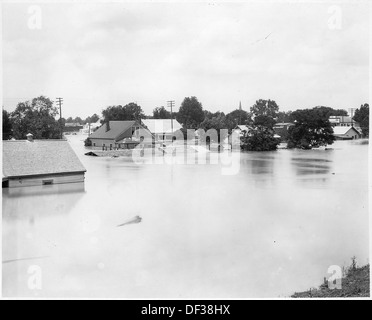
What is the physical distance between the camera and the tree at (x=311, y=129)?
31312 mm

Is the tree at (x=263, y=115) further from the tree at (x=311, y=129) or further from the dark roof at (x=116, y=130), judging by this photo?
the dark roof at (x=116, y=130)

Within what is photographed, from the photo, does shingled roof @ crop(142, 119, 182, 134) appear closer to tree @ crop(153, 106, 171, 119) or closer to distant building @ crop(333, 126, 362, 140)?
tree @ crop(153, 106, 171, 119)

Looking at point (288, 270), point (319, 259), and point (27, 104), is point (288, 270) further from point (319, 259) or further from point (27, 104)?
point (27, 104)

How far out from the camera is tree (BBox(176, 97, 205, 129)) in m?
30.8

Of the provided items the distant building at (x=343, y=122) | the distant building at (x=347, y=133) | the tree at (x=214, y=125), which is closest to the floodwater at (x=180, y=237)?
the tree at (x=214, y=125)

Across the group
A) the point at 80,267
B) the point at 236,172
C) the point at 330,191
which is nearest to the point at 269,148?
the point at 236,172

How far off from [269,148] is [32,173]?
21912 millimetres

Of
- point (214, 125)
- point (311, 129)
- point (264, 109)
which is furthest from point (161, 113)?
point (311, 129)

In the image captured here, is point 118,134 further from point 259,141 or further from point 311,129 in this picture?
point 311,129

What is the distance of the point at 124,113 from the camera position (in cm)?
2411

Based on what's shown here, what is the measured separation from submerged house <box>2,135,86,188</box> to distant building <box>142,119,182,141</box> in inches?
448

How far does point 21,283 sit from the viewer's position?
6.35 m

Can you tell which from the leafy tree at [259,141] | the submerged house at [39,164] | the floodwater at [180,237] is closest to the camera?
the floodwater at [180,237]

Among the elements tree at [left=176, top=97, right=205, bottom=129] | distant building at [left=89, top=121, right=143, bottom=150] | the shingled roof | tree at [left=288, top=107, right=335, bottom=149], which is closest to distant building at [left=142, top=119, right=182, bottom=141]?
the shingled roof
